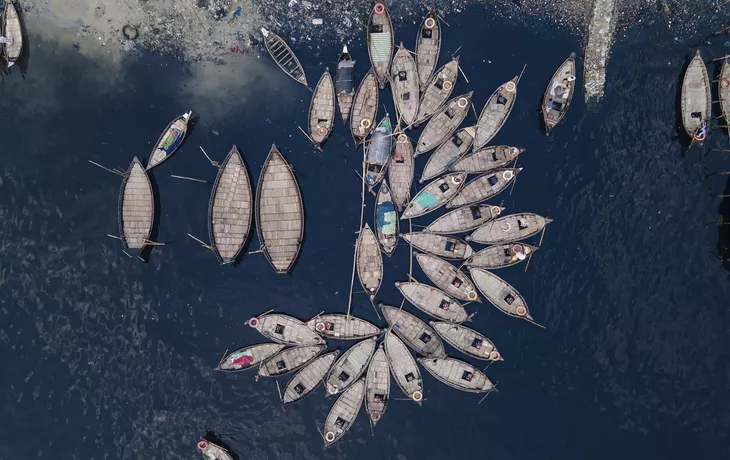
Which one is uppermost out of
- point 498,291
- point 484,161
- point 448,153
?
point 448,153

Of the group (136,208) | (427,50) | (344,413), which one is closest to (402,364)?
(344,413)

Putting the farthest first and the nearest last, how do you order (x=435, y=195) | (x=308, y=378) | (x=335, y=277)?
1. (x=335, y=277)
2. (x=308, y=378)
3. (x=435, y=195)

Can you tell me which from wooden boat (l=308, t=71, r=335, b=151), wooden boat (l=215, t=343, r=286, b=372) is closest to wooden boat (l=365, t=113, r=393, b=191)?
wooden boat (l=308, t=71, r=335, b=151)

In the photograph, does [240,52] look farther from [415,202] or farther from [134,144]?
[415,202]

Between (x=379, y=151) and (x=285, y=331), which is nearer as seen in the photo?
(x=379, y=151)

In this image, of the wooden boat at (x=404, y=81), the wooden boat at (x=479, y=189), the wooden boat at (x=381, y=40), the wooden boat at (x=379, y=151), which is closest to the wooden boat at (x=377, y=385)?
the wooden boat at (x=479, y=189)

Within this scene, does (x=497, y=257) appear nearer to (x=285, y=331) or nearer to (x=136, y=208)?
(x=285, y=331)
